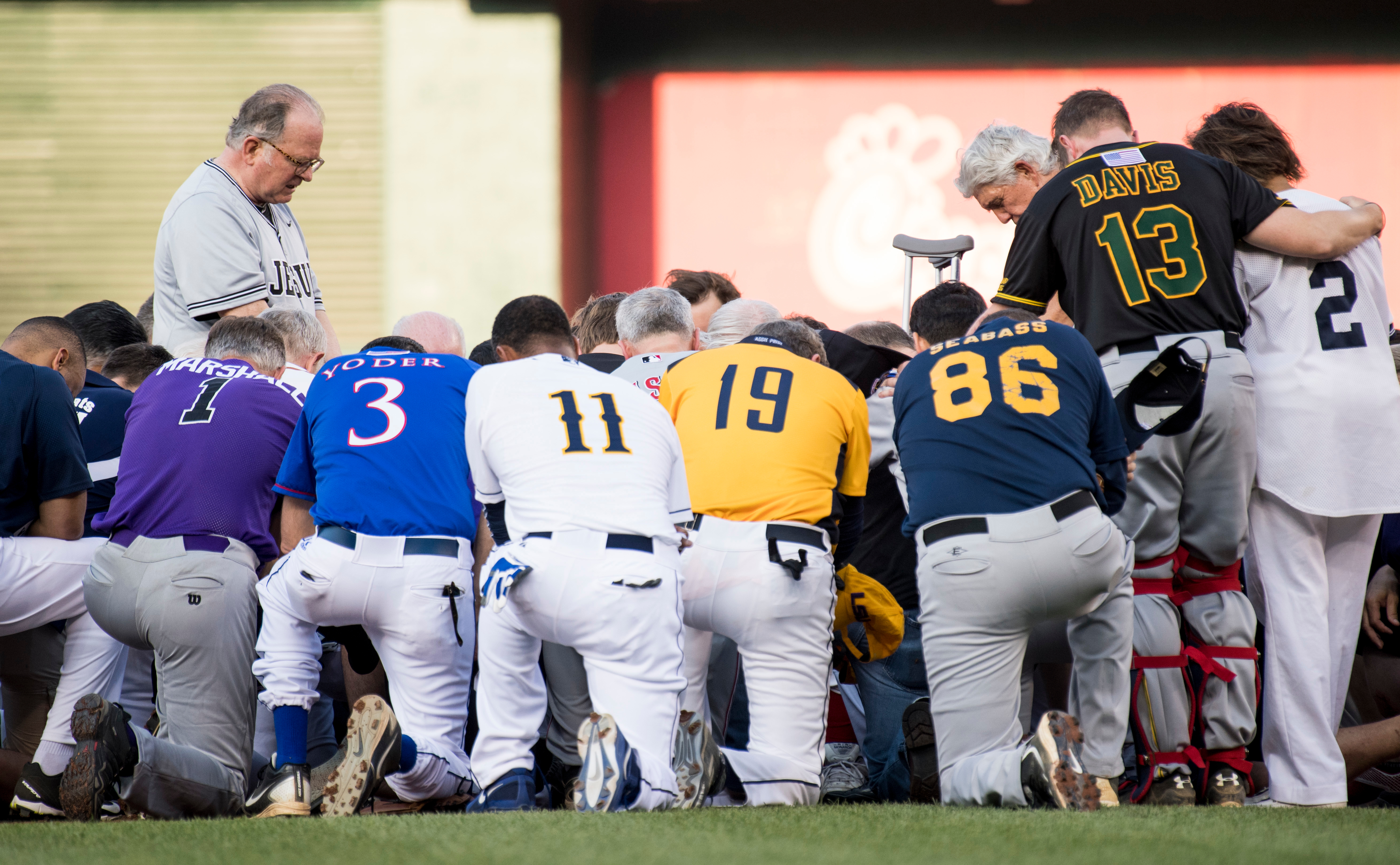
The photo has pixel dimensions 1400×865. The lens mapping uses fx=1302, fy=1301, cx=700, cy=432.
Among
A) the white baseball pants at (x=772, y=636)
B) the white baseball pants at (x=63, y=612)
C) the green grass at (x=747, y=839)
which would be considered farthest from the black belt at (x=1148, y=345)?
the white baseball pants at (x=63, y=612)

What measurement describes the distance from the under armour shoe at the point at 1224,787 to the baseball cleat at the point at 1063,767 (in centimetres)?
80

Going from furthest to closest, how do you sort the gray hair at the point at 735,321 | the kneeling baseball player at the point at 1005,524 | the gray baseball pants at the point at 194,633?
the gray hair at the point at 735,321
the gray baseball pants at the point at 194,633
the kneeling baseball player at the point at 1005,524

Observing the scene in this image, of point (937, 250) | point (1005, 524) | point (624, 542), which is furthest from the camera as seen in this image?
point (937, 250)

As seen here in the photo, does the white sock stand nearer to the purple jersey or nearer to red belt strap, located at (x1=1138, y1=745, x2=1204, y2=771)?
the purple jersey

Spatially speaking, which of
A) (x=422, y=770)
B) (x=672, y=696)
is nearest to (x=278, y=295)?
(x=422, y=770)

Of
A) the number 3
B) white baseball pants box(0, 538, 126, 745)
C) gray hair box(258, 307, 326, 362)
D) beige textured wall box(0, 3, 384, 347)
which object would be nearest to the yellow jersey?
the number 3

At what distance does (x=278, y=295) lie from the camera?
5.87 metres

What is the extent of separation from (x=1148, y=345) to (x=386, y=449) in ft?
8.95

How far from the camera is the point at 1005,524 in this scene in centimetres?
414

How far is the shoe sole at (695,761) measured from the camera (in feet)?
14.2

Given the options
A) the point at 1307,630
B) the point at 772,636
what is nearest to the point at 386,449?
the point at 772,636

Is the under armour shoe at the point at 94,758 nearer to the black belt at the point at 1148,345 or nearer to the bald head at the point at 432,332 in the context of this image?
the bald head at the point at 432,332

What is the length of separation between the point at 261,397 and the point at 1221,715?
3.62 metres

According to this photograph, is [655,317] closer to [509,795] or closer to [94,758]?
[509,795]
